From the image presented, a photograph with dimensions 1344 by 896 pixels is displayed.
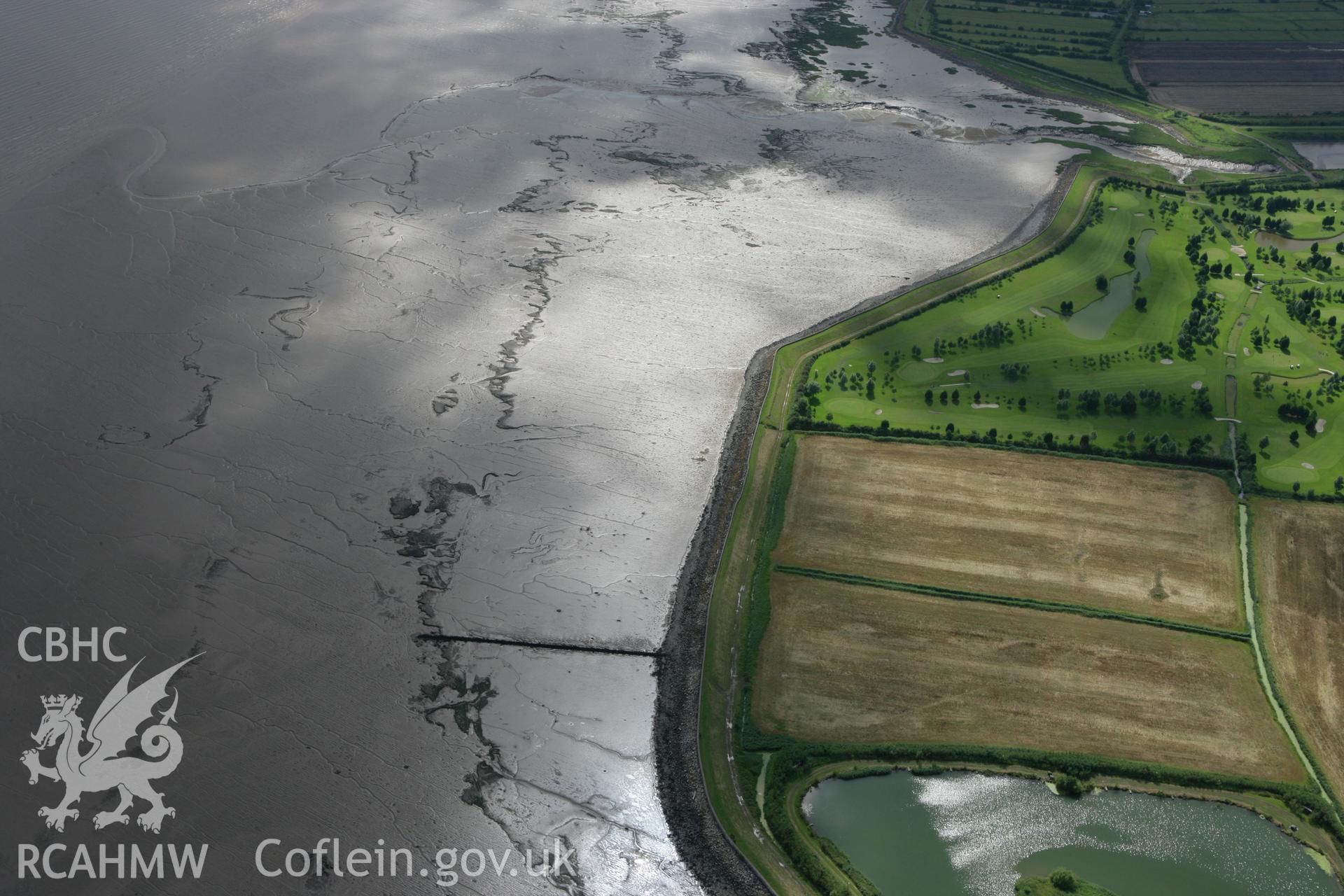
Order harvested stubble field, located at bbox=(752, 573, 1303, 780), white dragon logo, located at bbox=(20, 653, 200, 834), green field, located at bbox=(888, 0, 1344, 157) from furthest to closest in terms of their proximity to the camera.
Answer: green field, located at bbox=(888, 0, 1344, 157) < harvested stubble field, located at bbox=(752, 573, 1303, 780) < white dragon logo, located at bbox=(20, 653, 200, 834)

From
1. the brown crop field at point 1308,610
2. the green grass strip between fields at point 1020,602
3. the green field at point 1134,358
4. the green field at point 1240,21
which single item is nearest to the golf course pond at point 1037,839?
the brown crop field at point 1308,610

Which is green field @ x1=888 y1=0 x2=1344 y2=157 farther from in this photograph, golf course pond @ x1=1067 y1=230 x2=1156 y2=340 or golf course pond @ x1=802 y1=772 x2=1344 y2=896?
golf course pond @ x1=802 y1=772 x2=1344 y2=896

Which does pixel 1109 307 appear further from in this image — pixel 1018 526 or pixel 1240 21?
pixel 1240 21

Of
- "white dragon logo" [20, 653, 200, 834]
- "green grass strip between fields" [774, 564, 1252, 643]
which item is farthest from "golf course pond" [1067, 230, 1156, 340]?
Result: "white dragon logo" [20, 653, 200, 834]

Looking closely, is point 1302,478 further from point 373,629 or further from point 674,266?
point 373,629

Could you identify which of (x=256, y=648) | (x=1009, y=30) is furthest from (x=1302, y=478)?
(x=1009, y=30)
